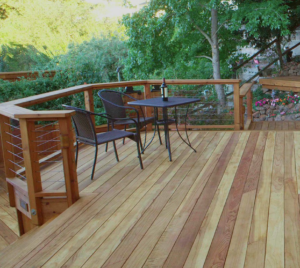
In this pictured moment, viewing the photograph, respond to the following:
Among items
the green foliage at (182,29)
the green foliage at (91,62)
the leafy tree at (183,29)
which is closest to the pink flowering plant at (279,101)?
the green foliage at (182,29)

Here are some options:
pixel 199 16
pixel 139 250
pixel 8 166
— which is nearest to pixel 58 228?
pixel 139 250

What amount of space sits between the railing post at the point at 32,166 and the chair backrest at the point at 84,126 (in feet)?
2.05

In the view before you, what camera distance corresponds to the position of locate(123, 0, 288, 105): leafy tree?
9.02 meters

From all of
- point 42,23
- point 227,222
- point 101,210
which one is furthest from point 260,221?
point 42,23

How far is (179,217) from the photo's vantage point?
302cm

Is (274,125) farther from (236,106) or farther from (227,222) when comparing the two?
(227,222)

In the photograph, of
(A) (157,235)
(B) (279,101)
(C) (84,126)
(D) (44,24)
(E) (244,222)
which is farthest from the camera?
(D) (44,24)

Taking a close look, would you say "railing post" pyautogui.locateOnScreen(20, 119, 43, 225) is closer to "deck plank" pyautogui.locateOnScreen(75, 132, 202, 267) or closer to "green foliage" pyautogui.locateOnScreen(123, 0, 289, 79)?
"deck plank" pyautogui.locateOnScreen(75, 132, 202, 267)

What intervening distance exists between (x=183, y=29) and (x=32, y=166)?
6.68 m

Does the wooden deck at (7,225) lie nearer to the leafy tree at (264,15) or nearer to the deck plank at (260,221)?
the deck plank at (260,221)

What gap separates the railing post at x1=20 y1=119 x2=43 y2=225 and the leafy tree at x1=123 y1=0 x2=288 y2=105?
20.8 ft

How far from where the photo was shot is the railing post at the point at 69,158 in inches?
128

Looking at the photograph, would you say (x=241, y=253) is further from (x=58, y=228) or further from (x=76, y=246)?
(x=58, y=228)

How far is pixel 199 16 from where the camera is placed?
32.2ft
